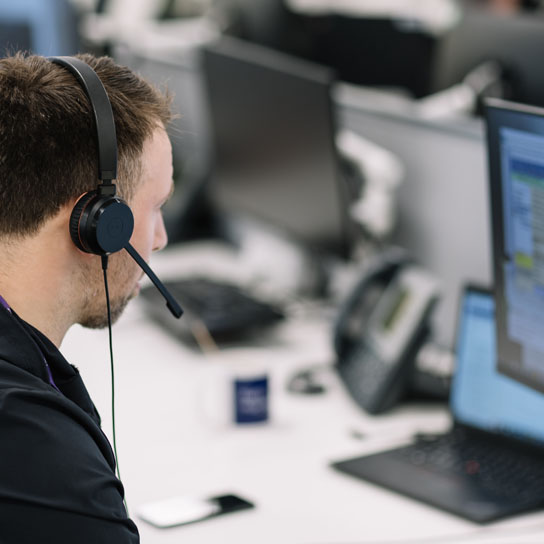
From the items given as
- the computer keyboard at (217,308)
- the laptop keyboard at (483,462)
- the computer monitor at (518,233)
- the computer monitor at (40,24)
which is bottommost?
the computer keyboard at (217,308)

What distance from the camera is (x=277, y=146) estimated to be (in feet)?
7.31

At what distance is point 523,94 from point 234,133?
0.70 metres

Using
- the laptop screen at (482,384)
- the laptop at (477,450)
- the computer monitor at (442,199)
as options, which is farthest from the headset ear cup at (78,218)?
the computer monitor at (442,199)

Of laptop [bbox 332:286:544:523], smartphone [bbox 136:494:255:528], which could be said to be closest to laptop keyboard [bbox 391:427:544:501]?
laptop [bbox 332:286:544:523]

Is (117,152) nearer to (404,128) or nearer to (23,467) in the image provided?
(23,467)

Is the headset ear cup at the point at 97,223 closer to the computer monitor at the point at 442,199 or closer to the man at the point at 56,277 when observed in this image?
the man at the point at 56,277

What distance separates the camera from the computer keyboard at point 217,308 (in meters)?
2.08

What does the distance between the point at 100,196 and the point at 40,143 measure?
8 cm

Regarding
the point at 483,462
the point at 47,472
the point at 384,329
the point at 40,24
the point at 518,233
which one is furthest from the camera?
the point at 40,24

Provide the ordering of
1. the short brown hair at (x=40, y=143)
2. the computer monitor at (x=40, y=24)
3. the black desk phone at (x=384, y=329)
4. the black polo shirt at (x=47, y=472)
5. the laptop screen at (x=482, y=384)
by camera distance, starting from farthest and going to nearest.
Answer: the computer monitor at (x=40, y=24) → the black desk phone at (x=384, y=329) → the laptop screen at (x=482, y=384) → the short brown hair at (x=40, y=143) → the black polo shirt at (x=47, y=472)

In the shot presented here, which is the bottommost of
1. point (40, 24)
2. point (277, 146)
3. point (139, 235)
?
point (40, 24)

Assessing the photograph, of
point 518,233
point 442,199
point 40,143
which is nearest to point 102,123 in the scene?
point 40,143

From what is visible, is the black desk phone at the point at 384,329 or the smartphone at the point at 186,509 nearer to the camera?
the smartphone at the point at 186,509

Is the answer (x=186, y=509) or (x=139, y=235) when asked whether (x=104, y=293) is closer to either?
(x=139, y=235)
